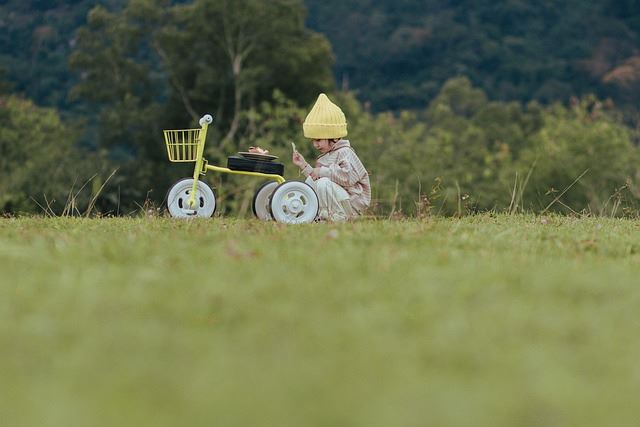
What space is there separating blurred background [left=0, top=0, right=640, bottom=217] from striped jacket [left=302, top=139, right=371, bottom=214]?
12775mm

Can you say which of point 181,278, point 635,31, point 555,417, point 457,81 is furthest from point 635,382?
point 635,31

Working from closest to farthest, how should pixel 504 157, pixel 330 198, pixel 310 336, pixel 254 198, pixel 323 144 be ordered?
pixel 310 336, pixel 330 198, pixel 254 198, pixel 323 144, pixel 504 157

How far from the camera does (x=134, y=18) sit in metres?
56.2

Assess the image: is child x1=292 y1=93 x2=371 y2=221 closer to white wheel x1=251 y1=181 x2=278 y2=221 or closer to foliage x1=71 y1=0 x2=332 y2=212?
white wheel x1=251 y1=181 x2=278 y2=221

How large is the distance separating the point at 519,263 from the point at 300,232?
1754 millimetres

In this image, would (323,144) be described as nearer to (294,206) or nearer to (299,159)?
(299,159)

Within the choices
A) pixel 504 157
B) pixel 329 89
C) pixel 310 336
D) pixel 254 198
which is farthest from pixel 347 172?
pixel 504 157

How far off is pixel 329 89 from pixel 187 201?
133ft

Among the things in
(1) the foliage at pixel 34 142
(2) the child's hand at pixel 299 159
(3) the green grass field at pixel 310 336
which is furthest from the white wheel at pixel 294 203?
(1) the foliage at pixel 34 142

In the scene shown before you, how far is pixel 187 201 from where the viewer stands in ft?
30.2

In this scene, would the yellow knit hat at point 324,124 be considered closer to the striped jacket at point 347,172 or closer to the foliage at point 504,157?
the striped jacket at point 347,172

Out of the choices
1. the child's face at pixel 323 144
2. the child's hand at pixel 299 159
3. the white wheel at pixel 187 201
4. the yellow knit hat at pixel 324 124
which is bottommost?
the white wheel at pixel 187 201

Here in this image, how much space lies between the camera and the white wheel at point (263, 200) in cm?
926

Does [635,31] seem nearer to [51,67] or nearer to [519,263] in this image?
[51,67]
